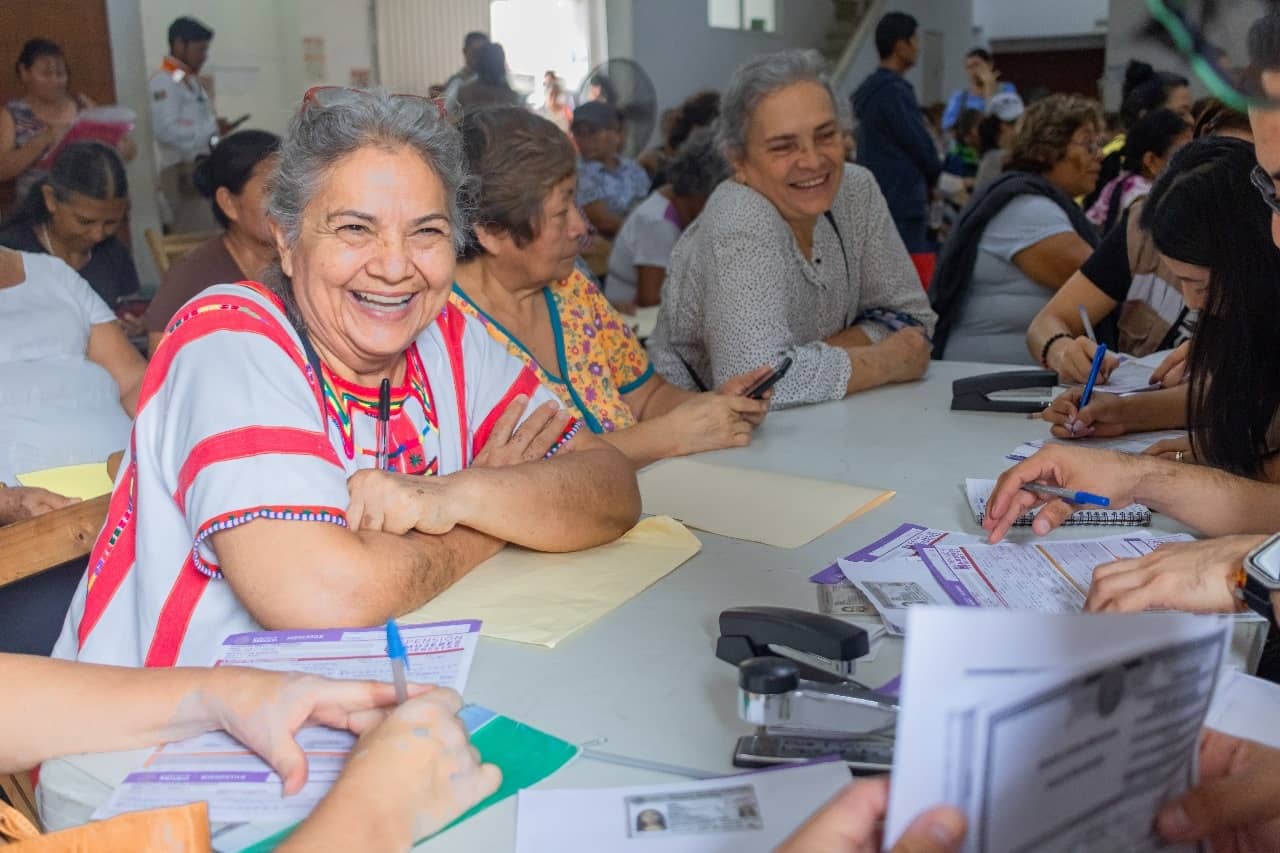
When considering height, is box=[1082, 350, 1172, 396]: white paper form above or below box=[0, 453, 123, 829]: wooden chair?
above

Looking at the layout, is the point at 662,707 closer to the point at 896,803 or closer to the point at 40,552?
the point at 896,803

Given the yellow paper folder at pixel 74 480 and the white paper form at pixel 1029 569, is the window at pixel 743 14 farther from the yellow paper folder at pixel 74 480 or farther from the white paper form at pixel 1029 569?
the white paper form at pixel 1029 569

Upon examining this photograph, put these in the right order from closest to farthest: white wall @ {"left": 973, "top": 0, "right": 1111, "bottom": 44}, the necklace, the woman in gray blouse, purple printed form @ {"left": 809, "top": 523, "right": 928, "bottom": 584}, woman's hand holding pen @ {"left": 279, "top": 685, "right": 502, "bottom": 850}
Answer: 1. woman's hand holding pen @ {"left": 279, "top": 685, "right": 502, "bottom": 850}
2. purple printed form @ {"left": 809, "top": 523, "right": 928, "bottom": 584}
3. the woman in gray blouse
4. the necklace
5. white wall @ {"left": 973, "top": 0, "right": 1111, "bottom": 44}

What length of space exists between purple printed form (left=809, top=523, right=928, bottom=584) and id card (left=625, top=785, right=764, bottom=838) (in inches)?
20.6

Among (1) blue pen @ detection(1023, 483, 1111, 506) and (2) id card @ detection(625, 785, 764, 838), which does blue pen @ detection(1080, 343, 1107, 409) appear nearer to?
(1) blue pen @ detection(1023, 483, 1111, 506)

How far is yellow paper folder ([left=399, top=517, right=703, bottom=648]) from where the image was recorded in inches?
51.5

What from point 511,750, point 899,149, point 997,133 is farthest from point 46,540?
point 997,133

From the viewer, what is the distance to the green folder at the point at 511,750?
0.96m

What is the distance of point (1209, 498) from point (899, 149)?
4.61 m

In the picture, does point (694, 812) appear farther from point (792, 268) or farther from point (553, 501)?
point (792, 268)

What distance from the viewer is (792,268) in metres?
2.63

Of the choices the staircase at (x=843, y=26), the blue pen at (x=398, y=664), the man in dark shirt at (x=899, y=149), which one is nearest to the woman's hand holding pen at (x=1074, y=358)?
the blue pen at (x=398, y=664)

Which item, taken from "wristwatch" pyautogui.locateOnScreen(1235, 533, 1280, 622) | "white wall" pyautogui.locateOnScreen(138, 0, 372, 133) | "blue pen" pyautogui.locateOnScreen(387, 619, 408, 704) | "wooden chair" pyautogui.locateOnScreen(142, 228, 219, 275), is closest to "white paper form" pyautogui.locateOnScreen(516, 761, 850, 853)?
"blue pen" pyautogui.locateOnScreen(387, 619, 408, 704)

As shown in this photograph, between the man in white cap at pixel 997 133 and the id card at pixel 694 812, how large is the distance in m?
6.18
